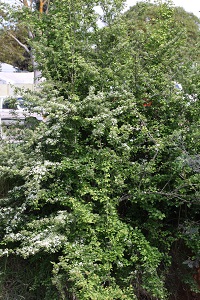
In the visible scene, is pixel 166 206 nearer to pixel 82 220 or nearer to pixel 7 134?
pixel 82 220

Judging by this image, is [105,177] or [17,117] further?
[17,117]

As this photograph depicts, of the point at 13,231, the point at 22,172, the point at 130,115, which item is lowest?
the point at 13,231

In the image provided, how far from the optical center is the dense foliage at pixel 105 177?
10.1 ft

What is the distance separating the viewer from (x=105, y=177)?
127 inches

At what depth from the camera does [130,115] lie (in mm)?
3818

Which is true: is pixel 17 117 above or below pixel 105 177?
above

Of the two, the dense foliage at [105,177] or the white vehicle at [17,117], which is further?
the white vehicle at [17,117]

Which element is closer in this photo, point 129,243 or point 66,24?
point 129,243

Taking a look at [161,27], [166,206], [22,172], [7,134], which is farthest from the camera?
[161,27]

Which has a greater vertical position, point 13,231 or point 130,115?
point 130,115

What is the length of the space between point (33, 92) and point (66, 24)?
Answer: 3.01 ft

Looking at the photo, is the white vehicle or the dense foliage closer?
the dense foliage

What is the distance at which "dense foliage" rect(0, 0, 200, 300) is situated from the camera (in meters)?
3.08

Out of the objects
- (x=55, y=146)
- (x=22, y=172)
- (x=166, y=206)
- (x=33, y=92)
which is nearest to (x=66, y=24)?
(x=33, y=92)
